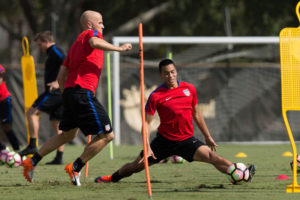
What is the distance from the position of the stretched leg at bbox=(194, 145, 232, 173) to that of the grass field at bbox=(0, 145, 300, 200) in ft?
0.73

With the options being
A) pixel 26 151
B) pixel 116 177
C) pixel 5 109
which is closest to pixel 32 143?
pixel 26 151

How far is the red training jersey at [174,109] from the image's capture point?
23.4 feet

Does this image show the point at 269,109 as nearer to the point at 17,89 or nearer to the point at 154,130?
the point at 154,130

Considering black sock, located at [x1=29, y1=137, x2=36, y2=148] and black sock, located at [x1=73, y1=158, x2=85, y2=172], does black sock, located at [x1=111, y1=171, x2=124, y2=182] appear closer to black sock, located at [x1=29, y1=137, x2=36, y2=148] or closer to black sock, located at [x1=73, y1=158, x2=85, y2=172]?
black sock, located at [x1=73, y1=158, x2=85, y2=172]

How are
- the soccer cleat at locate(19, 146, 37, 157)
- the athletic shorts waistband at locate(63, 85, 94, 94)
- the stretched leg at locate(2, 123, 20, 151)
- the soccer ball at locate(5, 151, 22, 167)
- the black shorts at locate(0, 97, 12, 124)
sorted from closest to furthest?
the athletic shorts waistband at locate(63, 85, 94, 94) → the soccer ball at locate(5, 151, 22, 167) → the soccer cleat at locate(19, 146, 37, 157) → the black shorts at locate(0, 97, 12, 124) → the stretched leg at locate(2, 123, 20, 151)

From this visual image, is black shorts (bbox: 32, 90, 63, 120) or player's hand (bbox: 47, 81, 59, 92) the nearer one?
player's hand (bbox: 47, 81, 59, 92)

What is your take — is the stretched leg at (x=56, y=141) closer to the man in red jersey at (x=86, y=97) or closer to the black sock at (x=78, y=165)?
the man in red jersey at (x=86, y=97)

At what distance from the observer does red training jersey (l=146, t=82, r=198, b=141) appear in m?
7.14

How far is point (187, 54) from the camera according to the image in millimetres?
16766

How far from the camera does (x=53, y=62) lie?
9797 mm

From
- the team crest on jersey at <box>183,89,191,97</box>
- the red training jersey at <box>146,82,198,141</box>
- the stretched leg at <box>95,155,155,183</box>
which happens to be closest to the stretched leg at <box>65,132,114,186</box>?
the stretched leg at <box>95,155,155,183</box>

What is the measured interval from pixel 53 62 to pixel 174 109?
328 centimetres

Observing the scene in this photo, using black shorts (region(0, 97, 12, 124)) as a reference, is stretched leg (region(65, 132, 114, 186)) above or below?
below

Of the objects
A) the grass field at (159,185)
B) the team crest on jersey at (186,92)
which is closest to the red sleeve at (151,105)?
the team crest on jersey at (186,92)
